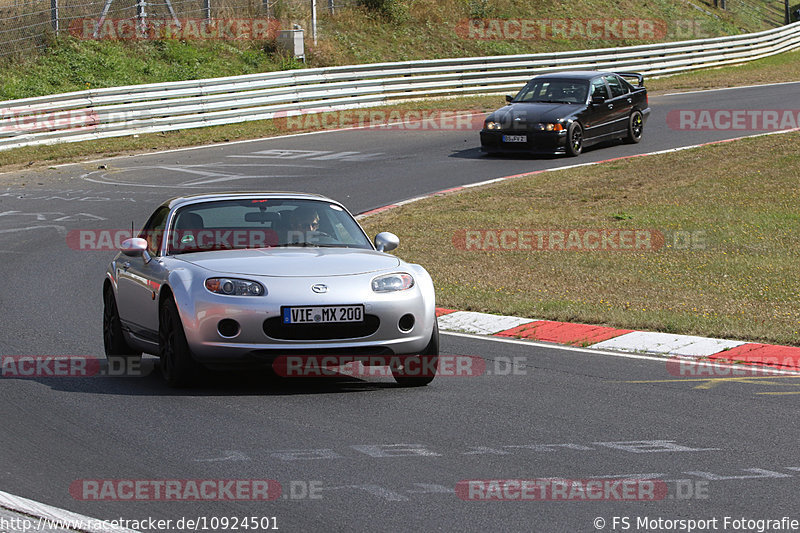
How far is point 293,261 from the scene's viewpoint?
8.02 metres

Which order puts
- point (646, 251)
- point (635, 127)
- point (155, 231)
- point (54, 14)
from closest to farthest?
point (155, 231)
point (646, 251)
point (635, 127)
point (54, 14)

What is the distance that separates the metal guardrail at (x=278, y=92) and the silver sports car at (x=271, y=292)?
16216 millimetres

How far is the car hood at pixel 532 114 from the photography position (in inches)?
899

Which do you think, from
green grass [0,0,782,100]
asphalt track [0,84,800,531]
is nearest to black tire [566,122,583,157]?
green grass [0,0,782,100]

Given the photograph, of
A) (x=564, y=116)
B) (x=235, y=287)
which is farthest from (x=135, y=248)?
(x=564, y=116)

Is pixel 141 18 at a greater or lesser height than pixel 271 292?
greater

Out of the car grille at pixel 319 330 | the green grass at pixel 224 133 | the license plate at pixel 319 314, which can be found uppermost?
the license plate at pixel 319 314

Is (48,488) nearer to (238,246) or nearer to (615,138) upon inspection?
(238,246)

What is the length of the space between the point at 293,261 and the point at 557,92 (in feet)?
54.2

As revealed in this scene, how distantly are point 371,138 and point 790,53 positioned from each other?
2407cm

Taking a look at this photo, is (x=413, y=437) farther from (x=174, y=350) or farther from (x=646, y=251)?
(x=646, y=251)

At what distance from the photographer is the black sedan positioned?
22906 mm

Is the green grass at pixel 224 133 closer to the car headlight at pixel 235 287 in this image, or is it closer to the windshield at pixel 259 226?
the windshield at pixel 259 226

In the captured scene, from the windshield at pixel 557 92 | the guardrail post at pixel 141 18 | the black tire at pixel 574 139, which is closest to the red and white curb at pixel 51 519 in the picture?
the black tire at pixel 574 139
